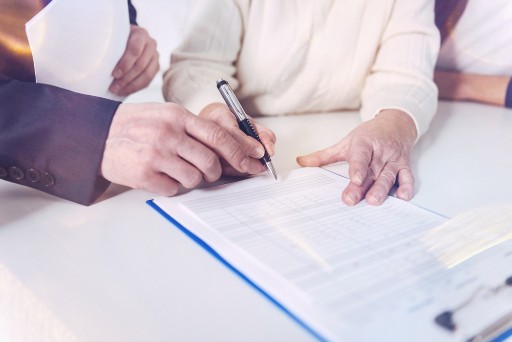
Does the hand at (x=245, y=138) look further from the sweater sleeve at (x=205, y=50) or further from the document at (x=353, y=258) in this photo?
the sweater sleeve at (x=205, y=50)

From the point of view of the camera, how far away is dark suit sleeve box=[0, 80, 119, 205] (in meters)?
0.44

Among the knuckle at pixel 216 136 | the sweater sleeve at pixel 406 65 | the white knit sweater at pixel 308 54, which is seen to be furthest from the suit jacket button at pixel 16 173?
the sweater sleeve at pixel 406 65

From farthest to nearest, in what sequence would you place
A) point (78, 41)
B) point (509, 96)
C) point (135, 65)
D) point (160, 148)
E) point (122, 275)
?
point (509, 96) → point (135, 65) → point (78, 41) → point (160, 148) → point (122, 275)

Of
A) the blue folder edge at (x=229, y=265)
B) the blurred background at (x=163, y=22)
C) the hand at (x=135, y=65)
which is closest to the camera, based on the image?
the blue folder edge at (x=229, y=265)

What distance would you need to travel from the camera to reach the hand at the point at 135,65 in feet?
2.31

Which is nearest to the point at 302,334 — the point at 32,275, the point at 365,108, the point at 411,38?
the point at 32,275

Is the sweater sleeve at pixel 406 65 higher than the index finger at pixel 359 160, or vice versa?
the sweater sleeve at pixel 406 65

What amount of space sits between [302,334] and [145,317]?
111 mm

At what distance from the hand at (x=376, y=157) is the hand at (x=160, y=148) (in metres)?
0.16

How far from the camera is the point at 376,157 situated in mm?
569

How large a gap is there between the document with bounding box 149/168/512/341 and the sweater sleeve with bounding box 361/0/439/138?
33 centimetres

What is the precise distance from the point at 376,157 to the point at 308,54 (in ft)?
1.25

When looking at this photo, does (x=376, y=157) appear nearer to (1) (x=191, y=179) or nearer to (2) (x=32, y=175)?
(1) (x=191, y=179)

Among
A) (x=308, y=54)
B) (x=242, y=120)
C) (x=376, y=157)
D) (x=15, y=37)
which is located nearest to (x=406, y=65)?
(x=308, y=54)
